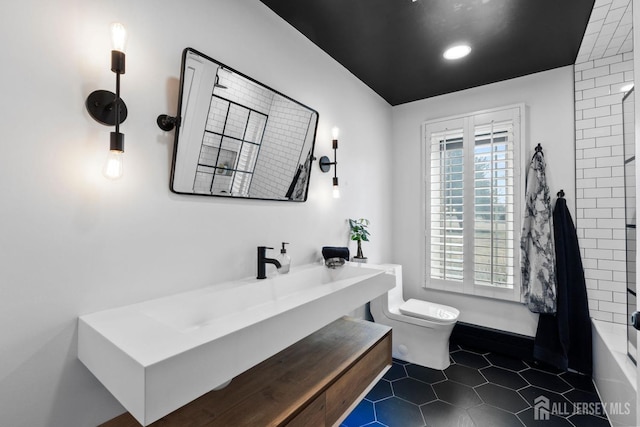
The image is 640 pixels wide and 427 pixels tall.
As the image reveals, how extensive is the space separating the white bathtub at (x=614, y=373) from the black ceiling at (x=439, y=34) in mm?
2027

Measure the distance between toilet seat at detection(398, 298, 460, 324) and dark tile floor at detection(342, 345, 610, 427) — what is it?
42 cm

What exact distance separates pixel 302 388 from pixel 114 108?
1.28 metres

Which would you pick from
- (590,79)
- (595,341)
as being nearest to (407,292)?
(595,341)

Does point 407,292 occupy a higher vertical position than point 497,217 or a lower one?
lower

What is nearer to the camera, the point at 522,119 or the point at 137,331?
the point at 137,331

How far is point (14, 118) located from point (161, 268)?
0.66 m

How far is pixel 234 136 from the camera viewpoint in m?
1.48

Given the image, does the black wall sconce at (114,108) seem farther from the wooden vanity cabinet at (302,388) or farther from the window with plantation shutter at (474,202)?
the window with plantation shutter at (474,202)

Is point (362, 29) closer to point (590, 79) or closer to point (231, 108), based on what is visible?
point (231, 108)

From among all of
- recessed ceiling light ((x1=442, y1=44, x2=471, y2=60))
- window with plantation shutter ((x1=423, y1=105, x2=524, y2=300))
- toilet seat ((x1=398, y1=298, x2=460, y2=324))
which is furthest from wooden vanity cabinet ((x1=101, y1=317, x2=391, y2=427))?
recessed ceiling light ((x1=442, y1=44, x2=471, y2=60))

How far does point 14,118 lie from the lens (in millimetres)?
885

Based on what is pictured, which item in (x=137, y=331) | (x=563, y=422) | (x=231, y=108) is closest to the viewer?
(x=137, y=331)

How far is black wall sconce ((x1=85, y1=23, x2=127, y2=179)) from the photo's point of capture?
3.23ft

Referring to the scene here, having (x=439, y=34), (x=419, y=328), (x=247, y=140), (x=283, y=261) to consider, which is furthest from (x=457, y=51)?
(x=419, y=328)
